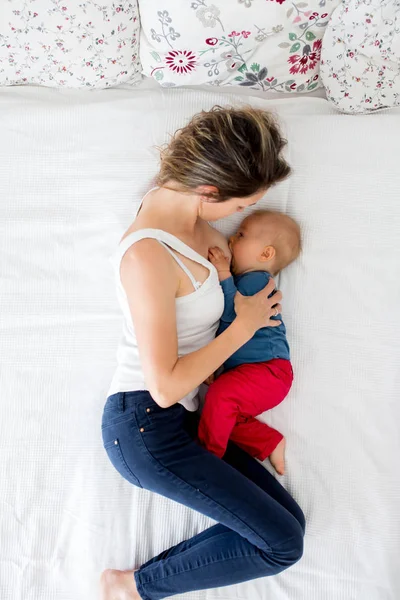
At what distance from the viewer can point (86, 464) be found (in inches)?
56.4

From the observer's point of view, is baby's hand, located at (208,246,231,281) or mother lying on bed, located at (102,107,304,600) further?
baby's hand, located at (208,246,231,281)

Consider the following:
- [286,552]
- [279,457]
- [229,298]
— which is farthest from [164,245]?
[286,552]

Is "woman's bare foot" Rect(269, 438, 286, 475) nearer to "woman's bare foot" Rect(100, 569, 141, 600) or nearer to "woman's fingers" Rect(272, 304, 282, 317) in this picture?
"woman's fingers" Rect(272, 304, 282, 317)

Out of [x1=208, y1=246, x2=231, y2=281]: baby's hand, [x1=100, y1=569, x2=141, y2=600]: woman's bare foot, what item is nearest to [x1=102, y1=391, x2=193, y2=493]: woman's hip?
[x1=100, y1=569, x2=141, y2=600]: woman's bare foot

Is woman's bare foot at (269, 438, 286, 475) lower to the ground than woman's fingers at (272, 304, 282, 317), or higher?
lower

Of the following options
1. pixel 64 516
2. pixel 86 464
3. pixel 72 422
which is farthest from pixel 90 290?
pixel 64 516

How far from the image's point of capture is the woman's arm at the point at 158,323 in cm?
111

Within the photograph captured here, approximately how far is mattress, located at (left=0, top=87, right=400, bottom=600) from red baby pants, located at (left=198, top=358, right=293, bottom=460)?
9 centimetres

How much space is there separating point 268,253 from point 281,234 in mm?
64

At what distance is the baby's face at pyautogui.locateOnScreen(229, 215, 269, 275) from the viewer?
55.7 inches

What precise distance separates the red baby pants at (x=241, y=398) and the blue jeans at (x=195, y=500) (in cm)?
5

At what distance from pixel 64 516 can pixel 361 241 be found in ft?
3.65

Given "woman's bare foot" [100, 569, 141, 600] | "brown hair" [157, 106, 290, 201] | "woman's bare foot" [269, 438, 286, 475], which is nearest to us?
"brown hair" [157, 106, 290, 201]

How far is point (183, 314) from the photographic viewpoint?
4.04 feet
